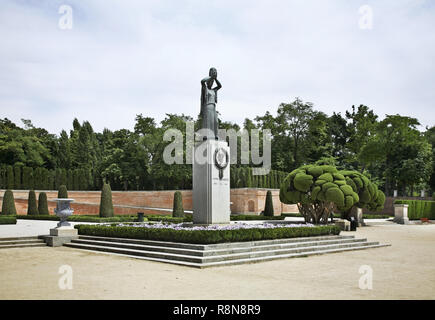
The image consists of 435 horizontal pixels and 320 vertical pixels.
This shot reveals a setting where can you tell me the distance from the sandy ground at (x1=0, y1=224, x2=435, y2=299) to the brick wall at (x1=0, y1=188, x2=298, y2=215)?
2701 centimetres

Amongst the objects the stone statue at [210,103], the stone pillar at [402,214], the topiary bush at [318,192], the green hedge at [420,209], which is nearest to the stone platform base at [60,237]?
the stone statue at [210,103]

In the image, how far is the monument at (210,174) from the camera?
55.3 feet

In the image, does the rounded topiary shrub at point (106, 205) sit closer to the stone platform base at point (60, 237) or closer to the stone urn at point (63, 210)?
the stone urn at point (63, 210)

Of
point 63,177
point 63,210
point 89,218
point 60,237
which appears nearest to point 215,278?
point 60,237

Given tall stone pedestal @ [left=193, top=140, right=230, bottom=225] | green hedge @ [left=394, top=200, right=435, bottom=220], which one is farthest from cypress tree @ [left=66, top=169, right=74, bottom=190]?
green hedge @ [left=394, top=200, right=435, bottom=220]

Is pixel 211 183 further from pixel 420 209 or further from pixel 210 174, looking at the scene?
pixel 420 209

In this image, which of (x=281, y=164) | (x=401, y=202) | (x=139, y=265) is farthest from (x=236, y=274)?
(x=281, y=164)

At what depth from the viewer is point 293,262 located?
39.6 feet

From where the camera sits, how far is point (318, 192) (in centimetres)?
2381

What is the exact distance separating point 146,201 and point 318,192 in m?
23.7

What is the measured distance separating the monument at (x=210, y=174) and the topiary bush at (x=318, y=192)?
8268 mm

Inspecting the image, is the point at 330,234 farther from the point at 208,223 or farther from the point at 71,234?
the point at 71,234

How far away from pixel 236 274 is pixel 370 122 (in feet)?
149
